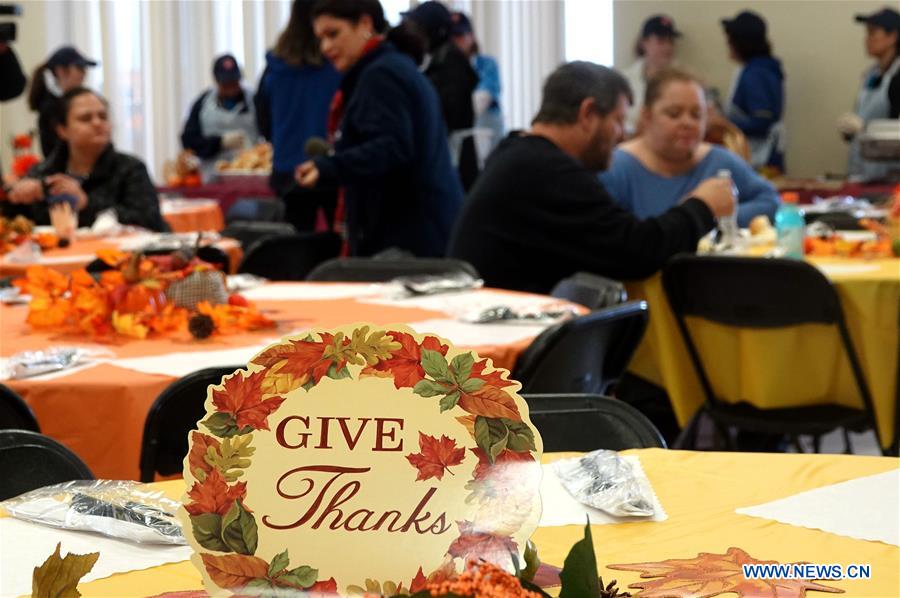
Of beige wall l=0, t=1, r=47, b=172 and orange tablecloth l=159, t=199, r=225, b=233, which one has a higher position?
beige wall l=0, t=1, r=47, b=172

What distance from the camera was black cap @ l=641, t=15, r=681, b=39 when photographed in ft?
33.0

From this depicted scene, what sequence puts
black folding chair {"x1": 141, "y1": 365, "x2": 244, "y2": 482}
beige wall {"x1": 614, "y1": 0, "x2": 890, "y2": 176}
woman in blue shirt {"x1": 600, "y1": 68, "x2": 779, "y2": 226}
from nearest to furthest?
black folding chair {"x1": 141, "y1": 365, "x2": 244, "y2": 482} → woman in blue shirt {"x1": 600, "y1": 68, "x2": 779, "y2": 226} → beige wall {"x1": 614, "y1": 0, "x2": 890, "y2": 176}

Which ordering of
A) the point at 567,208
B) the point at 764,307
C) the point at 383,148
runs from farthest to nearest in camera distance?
1. the point at 383,148
2. the point at 567,208
3. the point at 764,307

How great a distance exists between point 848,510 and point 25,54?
10.4m

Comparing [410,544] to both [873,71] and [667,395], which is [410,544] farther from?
[873,71]

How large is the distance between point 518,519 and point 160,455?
4.08 feet

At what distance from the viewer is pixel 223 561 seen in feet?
2.95

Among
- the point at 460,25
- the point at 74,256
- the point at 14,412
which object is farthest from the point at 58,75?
the point at 14,412

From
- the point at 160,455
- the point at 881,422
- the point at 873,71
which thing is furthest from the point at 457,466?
the point at 873,71

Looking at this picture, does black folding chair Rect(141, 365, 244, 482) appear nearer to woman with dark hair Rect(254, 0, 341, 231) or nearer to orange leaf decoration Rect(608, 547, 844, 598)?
orange leaf decoration Rect(608, 547, 844, 598)

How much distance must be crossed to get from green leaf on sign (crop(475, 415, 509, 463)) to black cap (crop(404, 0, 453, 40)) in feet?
20.4

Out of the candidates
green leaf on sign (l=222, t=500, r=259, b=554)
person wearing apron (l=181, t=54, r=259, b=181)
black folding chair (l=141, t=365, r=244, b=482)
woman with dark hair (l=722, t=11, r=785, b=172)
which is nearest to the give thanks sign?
green leaf on sign (l=222, t=500, r=259, b=554)

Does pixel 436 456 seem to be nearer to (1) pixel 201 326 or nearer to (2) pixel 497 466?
(2) pixel 497 466

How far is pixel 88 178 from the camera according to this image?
5.39 m
